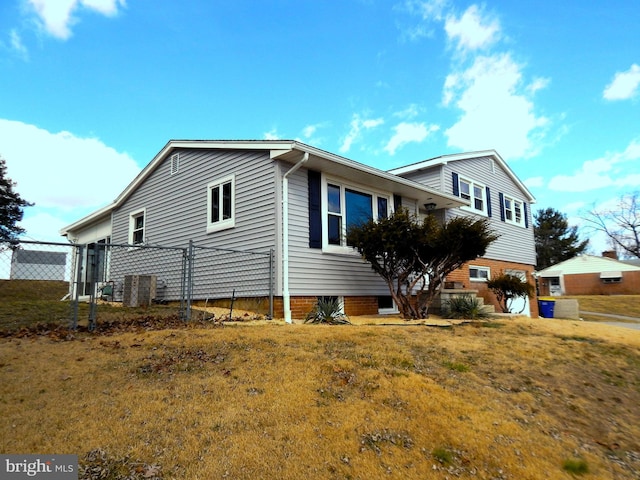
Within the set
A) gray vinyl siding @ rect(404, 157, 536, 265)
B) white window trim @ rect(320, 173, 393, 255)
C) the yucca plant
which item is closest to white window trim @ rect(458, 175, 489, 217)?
gray vinyl siding @ rect(404, 157, 536, 265)

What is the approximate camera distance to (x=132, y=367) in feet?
13.4

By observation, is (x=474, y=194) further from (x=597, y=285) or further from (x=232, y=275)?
(x=597, y=285)

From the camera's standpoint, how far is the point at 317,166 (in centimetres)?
924

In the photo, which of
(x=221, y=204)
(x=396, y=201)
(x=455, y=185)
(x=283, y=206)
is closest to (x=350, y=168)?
(x=283, y=206)

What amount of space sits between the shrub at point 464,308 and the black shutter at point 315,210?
4040 millimetres

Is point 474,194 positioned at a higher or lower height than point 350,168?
higher

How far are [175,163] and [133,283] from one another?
3757 mm

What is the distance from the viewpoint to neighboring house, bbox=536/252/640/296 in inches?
1441

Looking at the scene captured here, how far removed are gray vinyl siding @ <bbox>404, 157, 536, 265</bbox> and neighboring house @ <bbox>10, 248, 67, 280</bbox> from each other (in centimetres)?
1183

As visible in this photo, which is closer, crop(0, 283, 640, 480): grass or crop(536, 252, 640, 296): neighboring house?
crop(0, 283, 640, 480): grass

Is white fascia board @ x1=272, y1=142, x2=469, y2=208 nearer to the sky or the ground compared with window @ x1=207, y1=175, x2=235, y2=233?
nearer to the sky

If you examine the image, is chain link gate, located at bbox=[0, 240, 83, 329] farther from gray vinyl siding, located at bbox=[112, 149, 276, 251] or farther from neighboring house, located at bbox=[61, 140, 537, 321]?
gray vinyl siding, located at bbox=[112, 149, 276, 251]

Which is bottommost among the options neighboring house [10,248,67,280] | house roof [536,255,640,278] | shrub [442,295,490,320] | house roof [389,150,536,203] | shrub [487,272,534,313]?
shrub [442,295,490,320]

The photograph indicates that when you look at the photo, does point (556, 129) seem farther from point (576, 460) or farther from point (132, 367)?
point (132, 367)
